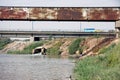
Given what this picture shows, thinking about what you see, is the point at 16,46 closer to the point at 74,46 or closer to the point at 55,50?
the point at 55,50

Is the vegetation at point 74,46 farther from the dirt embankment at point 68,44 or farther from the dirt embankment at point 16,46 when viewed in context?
the dirt embankment at point 16,46

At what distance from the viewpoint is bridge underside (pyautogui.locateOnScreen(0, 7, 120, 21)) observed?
35.8m

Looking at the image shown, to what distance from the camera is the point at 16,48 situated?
150000 mm

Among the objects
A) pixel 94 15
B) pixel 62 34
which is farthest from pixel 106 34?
pixel 94 15

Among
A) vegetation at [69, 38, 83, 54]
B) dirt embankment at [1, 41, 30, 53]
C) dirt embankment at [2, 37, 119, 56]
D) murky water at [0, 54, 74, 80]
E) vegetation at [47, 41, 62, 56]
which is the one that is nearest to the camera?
murky water at [0, 54, 74, 80]

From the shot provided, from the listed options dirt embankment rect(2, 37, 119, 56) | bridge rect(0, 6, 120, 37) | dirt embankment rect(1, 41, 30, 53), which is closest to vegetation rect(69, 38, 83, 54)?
dirt embankment rect(2, 37, 119, 56)

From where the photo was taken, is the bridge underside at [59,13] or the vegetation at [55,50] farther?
the vegetation at [55,50]

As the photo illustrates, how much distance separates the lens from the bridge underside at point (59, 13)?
3578 centimetres

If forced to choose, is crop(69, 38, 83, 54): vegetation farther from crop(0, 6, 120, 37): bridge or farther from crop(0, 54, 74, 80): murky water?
crop(0, 6, 120, 37): bridge

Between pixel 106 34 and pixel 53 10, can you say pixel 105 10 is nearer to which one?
pixel 53 10

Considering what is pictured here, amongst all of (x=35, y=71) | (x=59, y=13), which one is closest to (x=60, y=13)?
(x=59, y=13)

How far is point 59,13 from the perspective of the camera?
36.2 meters

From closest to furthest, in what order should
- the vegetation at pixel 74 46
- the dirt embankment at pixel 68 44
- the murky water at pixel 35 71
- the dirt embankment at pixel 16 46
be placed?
the murky water at pixel 35 71, the dirt embankment at pixel 68 44, the vegetation at pixel 74 46, the dirt embankment at pixel 16 46

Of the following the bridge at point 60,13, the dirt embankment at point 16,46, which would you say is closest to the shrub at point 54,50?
the dirt embankment at point 16,46
